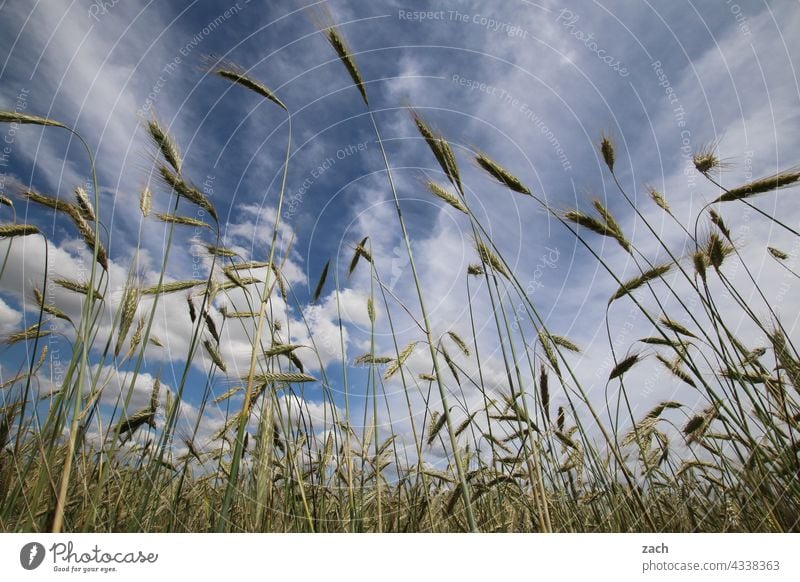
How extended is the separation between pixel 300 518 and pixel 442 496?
180cm

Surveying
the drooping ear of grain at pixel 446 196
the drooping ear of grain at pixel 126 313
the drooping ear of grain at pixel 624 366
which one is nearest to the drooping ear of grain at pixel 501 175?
the drooping ear of grain at pixel 446 196

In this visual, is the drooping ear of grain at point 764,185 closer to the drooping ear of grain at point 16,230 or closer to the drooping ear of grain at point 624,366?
the drooping ear of grain at point 624,366

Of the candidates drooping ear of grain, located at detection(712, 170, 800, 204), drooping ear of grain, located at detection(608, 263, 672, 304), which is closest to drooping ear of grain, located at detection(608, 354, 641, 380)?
drooping ear of grain, located at detection(608, 263, 672, 304)

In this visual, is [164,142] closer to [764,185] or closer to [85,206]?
[85,206]

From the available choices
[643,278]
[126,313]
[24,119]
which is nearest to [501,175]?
[643,278]

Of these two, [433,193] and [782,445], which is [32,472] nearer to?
[433,193]

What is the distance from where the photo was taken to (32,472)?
2936mm
